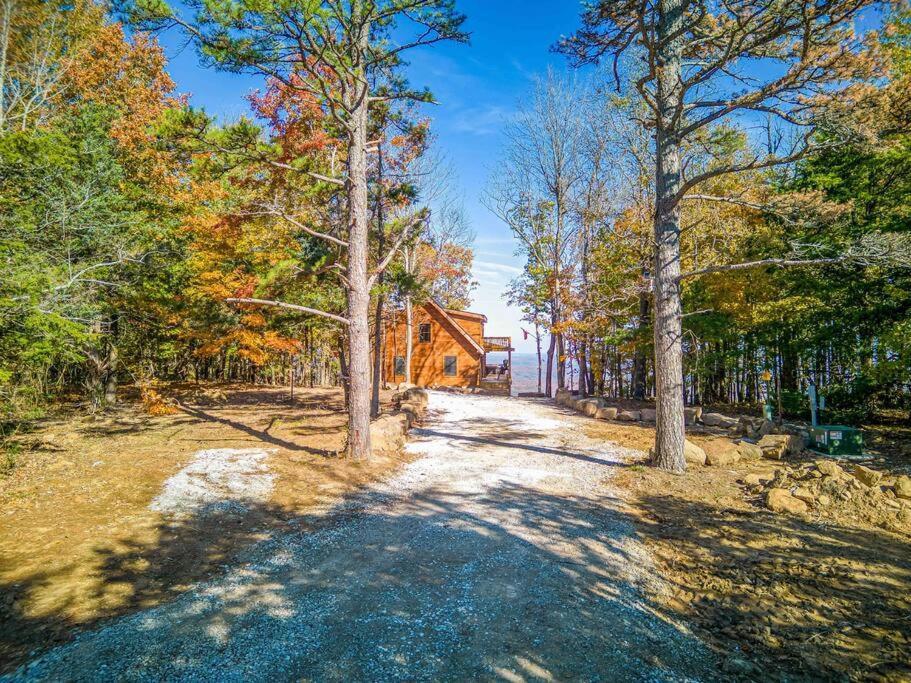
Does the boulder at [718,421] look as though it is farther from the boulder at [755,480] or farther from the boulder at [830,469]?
the boulder at [830,469]

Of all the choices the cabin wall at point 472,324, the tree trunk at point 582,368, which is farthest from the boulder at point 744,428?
the cabin wall at point 472,324

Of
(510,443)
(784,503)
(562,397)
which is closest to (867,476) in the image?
(784,503)

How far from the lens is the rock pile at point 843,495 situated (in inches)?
196

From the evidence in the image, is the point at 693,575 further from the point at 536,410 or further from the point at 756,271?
the point at 536,410

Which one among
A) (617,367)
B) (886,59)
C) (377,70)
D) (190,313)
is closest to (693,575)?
(886,59)

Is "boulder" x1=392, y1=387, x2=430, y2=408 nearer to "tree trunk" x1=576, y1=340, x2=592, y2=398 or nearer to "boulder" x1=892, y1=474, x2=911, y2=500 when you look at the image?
"tree trunk" x1=576, y1=340, x2=592, y2=398

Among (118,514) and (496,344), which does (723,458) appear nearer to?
(118,514)

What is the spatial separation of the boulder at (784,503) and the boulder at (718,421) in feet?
20.3

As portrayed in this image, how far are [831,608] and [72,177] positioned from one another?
15142mm

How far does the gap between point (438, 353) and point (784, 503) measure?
71.8ft

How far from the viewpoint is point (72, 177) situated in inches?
400

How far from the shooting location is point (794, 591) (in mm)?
3568

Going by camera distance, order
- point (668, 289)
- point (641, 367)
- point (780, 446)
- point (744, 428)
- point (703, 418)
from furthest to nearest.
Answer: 1. point (641, 367)
2. point (703, 418)
3. point (744, 428)
4. point (780, 446)
5. point (668, 289)

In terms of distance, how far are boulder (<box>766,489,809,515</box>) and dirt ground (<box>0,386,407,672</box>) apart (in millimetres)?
5578
